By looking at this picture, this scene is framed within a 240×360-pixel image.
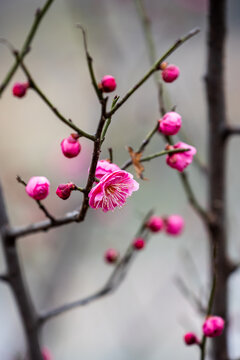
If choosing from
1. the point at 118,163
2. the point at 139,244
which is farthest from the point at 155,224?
the point at 118,163

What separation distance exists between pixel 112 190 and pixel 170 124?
135mm

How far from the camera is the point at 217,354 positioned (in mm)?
1033

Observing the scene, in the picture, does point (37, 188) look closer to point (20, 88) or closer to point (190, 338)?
point (20, 88)

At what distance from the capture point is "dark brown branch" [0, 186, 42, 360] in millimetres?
825

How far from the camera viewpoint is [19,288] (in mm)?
857

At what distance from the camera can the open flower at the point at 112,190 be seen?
1.90ft

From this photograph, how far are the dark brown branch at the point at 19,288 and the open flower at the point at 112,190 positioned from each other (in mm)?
240

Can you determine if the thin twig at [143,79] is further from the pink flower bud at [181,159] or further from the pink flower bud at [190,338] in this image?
the pink flower bud at [190,338]

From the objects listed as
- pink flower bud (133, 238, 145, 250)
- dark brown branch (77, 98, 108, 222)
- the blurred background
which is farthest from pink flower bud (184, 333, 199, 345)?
the blurred background

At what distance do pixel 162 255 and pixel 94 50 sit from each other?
1.53 m

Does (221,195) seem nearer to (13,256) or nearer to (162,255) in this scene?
(13,256)

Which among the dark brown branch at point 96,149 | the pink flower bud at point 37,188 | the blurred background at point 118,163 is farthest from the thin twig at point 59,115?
the blurred background at point 118,163

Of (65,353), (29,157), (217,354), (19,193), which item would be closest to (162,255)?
(65,353)

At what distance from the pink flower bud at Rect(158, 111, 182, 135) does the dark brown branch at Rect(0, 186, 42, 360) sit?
1.11 ft
